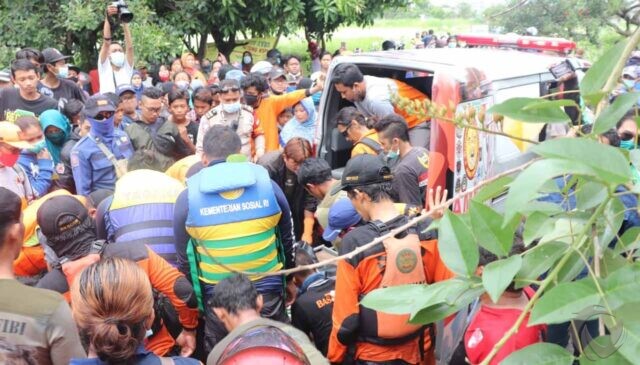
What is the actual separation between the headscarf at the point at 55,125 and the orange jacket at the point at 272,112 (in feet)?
5.31

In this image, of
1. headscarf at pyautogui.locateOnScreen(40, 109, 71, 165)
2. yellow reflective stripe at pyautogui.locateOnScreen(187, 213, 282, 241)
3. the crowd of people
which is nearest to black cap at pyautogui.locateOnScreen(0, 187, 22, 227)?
the crowd of people

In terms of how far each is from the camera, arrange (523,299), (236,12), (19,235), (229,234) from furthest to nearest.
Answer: (236,12) → (229,234) → (19,235) → (523,299)

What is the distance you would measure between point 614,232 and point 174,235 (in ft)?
8.64

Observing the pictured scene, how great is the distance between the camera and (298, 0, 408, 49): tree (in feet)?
43.5

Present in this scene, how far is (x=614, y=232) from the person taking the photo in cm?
92

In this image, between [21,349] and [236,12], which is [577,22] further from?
[236,12]

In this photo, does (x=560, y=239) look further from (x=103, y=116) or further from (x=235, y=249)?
(x=103, y=116)

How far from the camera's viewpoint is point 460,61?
444 cm

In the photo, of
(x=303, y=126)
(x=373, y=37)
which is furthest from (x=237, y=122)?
(x=373, y=37)

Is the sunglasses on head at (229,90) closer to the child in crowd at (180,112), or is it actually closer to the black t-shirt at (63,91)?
the child in crowd at (180,112)

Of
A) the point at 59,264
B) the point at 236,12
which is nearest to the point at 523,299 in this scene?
the point at 59,264

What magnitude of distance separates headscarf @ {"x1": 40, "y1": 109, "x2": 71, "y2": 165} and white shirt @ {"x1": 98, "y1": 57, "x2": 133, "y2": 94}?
173 centimetres

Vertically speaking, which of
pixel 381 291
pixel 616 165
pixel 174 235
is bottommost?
pixel 174 235

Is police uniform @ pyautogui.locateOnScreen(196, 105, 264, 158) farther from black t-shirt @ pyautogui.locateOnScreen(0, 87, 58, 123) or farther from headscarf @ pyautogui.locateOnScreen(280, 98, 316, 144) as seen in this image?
black t-shirt @ pyautogui.locateOnScreen(0, 87, 58, 123)
